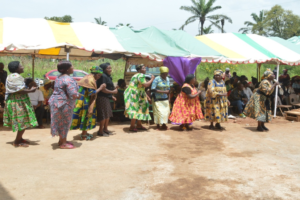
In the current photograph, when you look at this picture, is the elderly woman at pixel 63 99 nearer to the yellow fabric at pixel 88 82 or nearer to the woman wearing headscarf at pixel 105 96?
the yellow fabric at pixel 88 82

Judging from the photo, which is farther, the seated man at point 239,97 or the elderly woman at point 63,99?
the seated man at point 239,97

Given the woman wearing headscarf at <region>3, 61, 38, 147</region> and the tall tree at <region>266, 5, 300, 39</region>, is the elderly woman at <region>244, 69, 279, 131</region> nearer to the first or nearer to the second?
the woman wearing headscarf at <region>3, 61, 38, 147</region>

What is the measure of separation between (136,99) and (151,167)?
2604mm

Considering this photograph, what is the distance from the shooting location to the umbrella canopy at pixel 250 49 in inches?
352

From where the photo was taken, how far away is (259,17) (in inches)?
1638

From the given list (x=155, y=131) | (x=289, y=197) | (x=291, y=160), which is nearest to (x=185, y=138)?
(x=155, y=131)

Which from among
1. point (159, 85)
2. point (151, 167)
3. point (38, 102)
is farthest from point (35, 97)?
point (151, 167)

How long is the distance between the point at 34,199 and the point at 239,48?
8.39 meters

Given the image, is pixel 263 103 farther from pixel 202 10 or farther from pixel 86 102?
pixel 202 10

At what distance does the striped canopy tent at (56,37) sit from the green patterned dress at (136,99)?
1112mm

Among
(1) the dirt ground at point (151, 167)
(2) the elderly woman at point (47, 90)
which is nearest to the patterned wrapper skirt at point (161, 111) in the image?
(1) the dirt ground at point (151, 167)

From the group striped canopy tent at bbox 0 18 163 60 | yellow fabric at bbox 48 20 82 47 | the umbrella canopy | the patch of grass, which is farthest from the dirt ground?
the patch of grass

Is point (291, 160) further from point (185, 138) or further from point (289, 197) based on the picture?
point (185, 138)

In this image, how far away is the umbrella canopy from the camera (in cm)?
895
